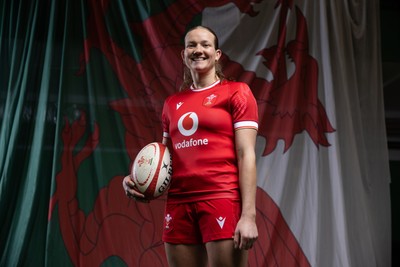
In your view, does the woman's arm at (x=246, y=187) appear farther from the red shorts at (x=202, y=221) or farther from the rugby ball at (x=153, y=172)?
the rugby ball at (x=153, y=172)

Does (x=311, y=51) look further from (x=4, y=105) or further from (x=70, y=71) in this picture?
(x=4, y=105)

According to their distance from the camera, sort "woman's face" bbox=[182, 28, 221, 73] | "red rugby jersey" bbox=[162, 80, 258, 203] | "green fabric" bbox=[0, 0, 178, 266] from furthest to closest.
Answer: "green fabric" bbox=[0, 0, 178, 266]
"woman's face" bbox=[182, 28, 221, 73]
"red rugby jersey" bbox=[162, 80, 258, 203]

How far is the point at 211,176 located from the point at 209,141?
107 mm

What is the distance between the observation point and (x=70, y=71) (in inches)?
94.2

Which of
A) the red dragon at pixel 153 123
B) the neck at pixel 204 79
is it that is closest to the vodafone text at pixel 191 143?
the neck at pixel 204 79

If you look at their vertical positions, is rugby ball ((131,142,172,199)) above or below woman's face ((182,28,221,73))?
below

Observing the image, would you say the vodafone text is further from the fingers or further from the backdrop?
the backdrop

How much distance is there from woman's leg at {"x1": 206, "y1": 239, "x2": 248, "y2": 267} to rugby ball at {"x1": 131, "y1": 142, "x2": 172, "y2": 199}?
244 millimetres

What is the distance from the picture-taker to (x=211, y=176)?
46.8 inches

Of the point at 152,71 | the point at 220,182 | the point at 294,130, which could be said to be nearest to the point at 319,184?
the point at 294,130

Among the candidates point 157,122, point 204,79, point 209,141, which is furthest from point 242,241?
point 157,122

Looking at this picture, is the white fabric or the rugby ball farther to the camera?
the white fabric

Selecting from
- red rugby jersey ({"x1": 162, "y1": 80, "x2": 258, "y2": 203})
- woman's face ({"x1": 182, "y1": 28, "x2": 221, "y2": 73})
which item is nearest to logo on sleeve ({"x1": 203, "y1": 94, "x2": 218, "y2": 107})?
red rugby jersey ({"x1": 162, "y1": 80, "x2": 258, "y2": 203})

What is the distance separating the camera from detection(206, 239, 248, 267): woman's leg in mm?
1133
